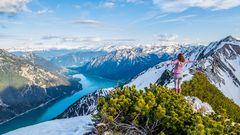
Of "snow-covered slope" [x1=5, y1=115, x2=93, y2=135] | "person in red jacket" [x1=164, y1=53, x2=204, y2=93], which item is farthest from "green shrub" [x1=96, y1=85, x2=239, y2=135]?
"person in red jacket" [x1=164, y1=53, x2=204, y2=93]

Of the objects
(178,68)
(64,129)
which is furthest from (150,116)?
(178,68)

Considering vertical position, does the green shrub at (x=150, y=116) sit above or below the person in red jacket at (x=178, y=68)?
below

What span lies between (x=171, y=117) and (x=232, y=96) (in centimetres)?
15243

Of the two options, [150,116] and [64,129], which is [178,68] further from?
[64,129]

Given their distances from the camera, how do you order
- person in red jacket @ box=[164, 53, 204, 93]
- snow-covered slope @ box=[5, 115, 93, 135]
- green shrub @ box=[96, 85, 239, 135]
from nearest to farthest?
1. green shrub @ box=[96, 85, 239, 135]
2. snow-covered slope @ box=[5, 115, 93, 135]
3. person in red jacket @ box=[164, 53, 204, 93]

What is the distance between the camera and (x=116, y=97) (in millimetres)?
24312

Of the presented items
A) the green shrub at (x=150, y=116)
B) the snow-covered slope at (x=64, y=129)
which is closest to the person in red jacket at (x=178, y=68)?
the green shrub at (x=150, y=116)

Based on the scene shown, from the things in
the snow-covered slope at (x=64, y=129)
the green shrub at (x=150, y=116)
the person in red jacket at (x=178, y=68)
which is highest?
the person in red jacket at (x=178, y=68)

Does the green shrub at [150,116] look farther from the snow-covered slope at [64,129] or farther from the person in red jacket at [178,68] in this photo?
the person in red jacket at [178,68]

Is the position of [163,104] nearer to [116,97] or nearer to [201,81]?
[116,97]

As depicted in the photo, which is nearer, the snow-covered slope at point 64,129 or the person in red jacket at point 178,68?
the snow-covered slope at point 64,129

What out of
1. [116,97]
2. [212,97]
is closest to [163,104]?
[116,97]

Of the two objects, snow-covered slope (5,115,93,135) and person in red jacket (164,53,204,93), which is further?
person in red jacket (164,53,204,93)

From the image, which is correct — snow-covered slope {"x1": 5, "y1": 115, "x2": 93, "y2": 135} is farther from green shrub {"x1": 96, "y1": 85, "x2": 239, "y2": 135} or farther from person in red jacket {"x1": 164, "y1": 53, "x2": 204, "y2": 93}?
person in red jacket {"x1": 164, "y1": 53, "x2": 204, "y2": 93}
